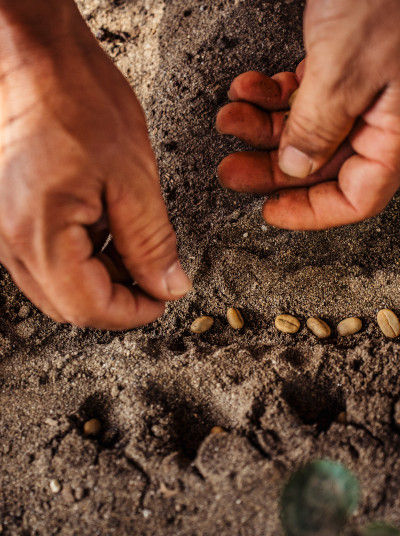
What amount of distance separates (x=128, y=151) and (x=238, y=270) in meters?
0.55

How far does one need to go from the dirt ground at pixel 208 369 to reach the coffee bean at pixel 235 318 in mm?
32

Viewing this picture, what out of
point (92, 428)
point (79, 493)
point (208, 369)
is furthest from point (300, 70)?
point (79, 493)

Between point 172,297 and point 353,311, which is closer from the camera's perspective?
point 172,297

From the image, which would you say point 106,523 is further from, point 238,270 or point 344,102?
point 344,102

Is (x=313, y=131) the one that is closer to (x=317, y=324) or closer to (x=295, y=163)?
(x=295, y=163)

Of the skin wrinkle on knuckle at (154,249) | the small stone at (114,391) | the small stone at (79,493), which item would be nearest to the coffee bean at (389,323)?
the skin wrinkle on knuckle at (154,249)

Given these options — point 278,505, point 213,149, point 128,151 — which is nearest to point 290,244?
point 213,149

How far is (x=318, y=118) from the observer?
1236 millimetres

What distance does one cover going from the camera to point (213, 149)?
65.9 inches

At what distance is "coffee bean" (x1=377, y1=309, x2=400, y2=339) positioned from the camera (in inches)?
53.9

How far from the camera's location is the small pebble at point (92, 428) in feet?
3.97

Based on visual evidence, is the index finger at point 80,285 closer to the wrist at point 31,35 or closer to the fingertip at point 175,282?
the fingertip at point 175,282

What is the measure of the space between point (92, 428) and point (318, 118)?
0.97 metres

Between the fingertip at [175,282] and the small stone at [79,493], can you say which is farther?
the fingertip at [175,282]
